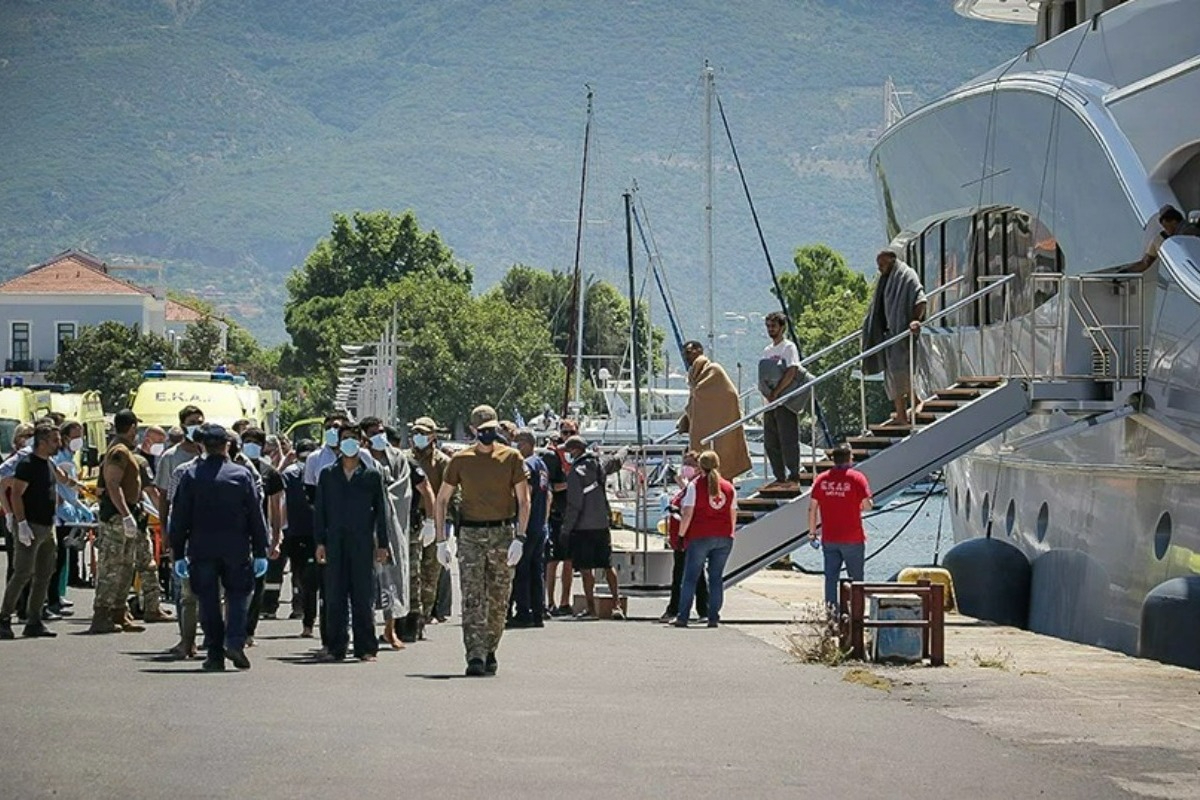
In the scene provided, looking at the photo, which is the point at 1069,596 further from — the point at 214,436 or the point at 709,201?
the point at 709,201

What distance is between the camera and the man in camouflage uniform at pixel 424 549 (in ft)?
66.8

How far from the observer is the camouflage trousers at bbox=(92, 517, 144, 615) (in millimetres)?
20766

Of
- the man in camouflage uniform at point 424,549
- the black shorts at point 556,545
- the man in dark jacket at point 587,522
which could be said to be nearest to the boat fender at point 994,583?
the man in dark jacket at point 587,522

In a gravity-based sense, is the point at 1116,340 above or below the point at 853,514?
above

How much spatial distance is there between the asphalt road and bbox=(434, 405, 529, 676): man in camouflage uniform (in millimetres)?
404

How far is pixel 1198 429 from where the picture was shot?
20391 millimetres

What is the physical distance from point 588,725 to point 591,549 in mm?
10920

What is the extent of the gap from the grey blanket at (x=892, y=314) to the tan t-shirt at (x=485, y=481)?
324 inches

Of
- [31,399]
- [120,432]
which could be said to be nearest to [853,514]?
[120,432]

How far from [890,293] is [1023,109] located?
2399 mm

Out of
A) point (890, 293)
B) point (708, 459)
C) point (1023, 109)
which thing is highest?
point (1023, 109)

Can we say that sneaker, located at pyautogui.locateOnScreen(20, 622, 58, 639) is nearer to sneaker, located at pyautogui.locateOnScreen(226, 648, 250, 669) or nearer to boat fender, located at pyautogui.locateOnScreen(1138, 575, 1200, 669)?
sneaker, located at pyautogui.locateOnScreen(226, 648, 250, 669)

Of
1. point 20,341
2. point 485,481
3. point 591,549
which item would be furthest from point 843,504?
point 20,341

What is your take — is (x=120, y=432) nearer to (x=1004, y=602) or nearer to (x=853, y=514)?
(x=853, y=514)
